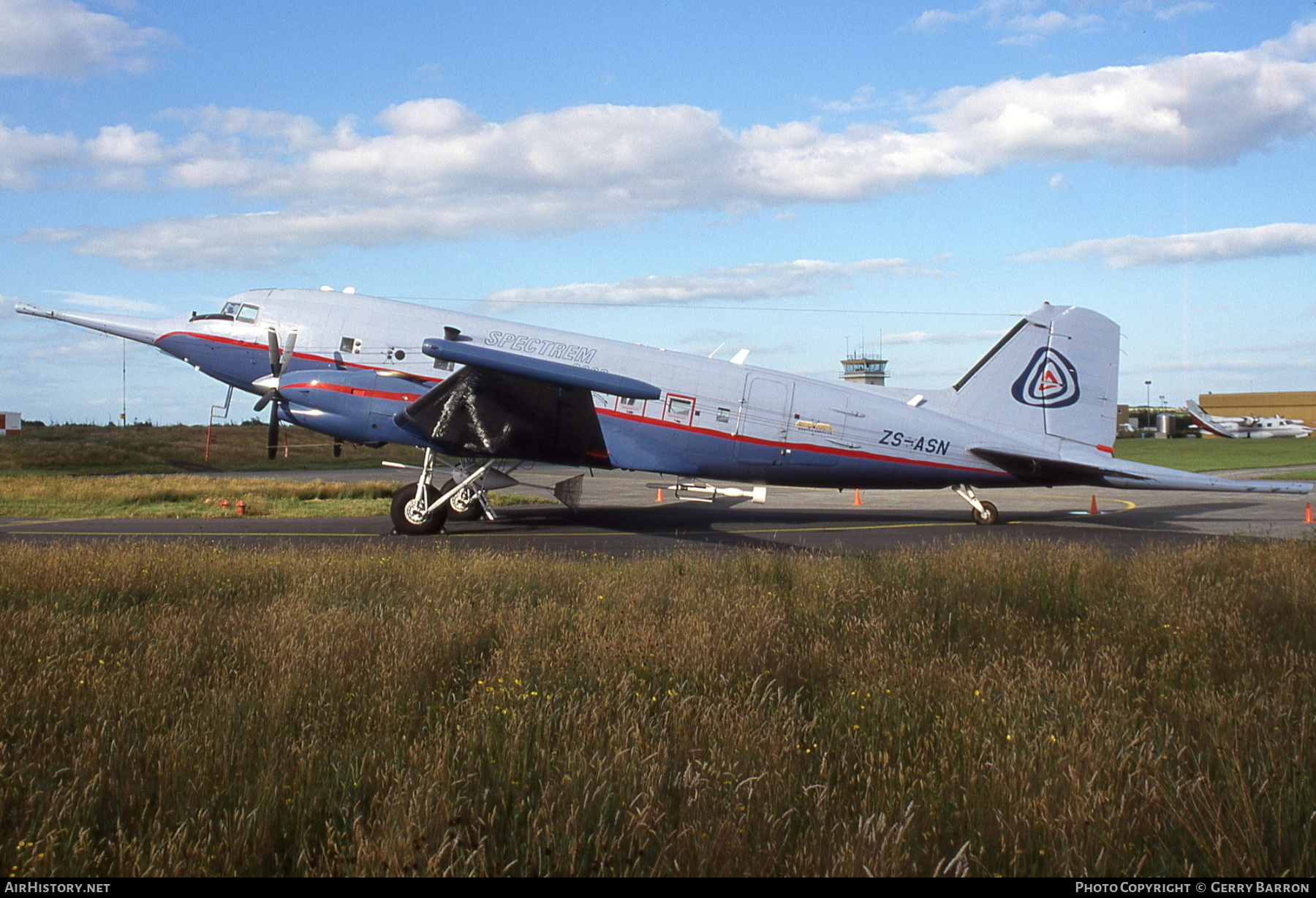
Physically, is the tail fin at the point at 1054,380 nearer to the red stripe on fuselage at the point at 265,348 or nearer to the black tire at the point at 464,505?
the black tire at the point at 464,505

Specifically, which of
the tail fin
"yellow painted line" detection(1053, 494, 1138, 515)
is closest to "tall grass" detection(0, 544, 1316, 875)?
the tail fin

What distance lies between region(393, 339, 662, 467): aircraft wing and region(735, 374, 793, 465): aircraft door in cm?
314

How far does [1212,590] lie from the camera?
9805mm

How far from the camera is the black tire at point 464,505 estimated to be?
19.6 m

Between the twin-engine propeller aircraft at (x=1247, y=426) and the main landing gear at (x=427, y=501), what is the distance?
132617mm

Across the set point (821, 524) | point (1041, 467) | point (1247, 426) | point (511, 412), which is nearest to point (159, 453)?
point (511, 412)

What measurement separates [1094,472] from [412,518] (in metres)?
15.2

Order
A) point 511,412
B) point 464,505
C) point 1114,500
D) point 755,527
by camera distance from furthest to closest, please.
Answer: point 1114,500 → point 755,527 → point 464,505 → point 511,412

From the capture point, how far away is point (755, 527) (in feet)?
69.0

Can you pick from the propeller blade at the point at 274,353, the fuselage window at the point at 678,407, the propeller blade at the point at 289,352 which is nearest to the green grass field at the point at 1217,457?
the fuselage window at the point at 678,407

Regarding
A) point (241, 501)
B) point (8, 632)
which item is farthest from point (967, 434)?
point (241, 501)

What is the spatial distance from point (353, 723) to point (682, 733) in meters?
2.13

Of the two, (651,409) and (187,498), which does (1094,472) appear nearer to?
(651,409)
